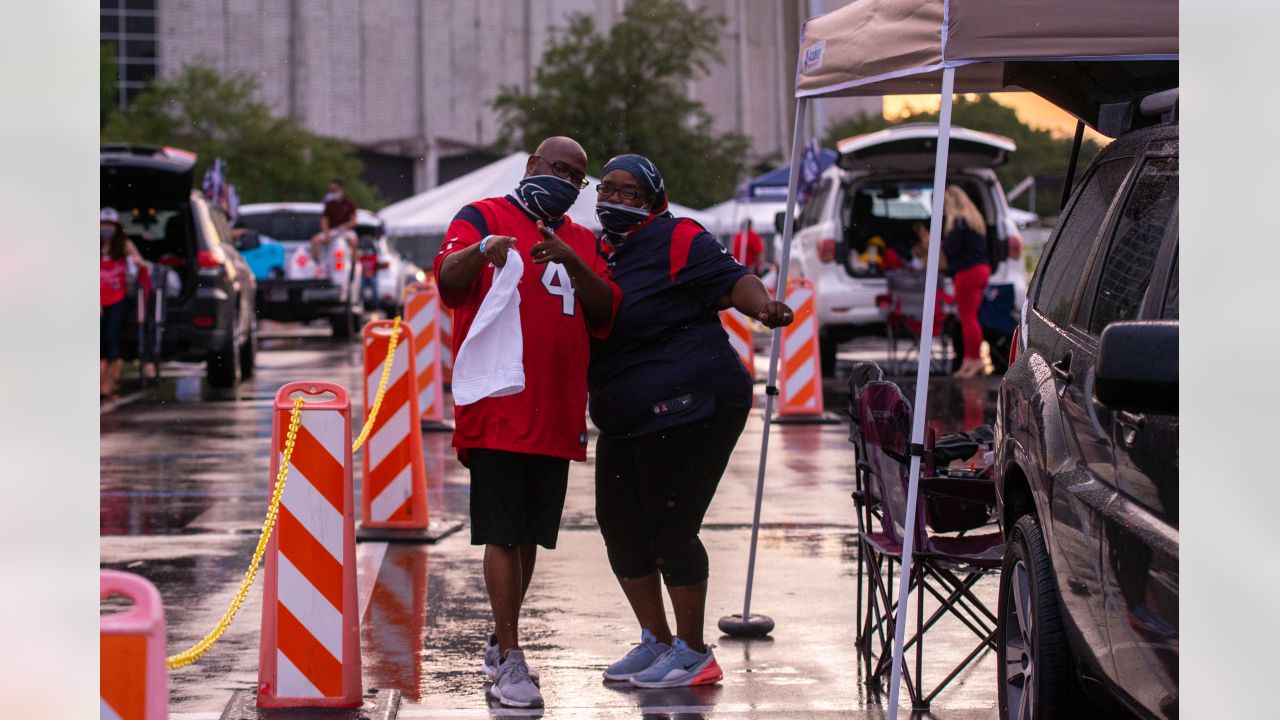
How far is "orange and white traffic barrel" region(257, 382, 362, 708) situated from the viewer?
5664mm

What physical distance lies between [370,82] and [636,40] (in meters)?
33.0

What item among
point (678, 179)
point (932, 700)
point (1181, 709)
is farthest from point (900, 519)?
point (678, 179)

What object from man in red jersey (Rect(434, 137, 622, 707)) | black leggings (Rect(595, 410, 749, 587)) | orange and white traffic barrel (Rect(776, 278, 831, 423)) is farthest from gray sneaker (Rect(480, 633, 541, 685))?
orange and white traffic barrel (Rect(776, 278, 831, 423))

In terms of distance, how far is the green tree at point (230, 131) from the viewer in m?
53.5

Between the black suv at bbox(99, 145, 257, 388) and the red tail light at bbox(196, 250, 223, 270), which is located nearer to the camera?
the black suv at bbox(99, 145, 257, 388)

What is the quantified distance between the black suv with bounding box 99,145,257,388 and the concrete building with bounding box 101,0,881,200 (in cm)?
5308

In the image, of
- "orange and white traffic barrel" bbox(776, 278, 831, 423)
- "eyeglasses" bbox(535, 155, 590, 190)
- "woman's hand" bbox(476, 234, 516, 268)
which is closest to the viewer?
"woman's hand" bbox(476, 234, 516, 268)

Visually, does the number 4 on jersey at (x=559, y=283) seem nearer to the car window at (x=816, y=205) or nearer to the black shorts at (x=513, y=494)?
the black shorts at (x=513, y=494)

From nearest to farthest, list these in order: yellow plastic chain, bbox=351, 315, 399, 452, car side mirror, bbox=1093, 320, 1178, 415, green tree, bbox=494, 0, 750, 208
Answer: car side mirror, bbox=1093, 320, 1178, 415, yellow plastic chain, bbox=351, 315, 399, 452, green tree, bbox=494, 0, 750, 208

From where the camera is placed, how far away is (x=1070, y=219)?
5590 millimetres

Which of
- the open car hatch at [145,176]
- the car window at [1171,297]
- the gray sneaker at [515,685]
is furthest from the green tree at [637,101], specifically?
the car window at [1171,297]

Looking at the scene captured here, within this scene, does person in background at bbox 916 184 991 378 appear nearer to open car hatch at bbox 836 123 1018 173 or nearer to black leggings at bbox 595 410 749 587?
open car hatch at bbox 836 123 1018 173

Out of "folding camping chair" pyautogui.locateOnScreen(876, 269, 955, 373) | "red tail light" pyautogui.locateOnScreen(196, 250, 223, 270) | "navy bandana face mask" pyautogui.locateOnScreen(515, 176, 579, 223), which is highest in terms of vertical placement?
"navy bandana face mask" pyautogui.locateOnScreen(515, 176, 579, 223)

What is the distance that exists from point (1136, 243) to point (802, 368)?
33.8ft
